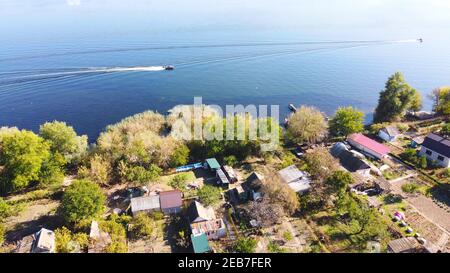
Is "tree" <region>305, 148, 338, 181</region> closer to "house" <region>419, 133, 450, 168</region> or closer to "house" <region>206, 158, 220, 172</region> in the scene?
"house" <region>206, 158, 220, 172</region>

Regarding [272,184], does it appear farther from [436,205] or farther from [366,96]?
[366,96]

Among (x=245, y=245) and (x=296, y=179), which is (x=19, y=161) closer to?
(x=245, y=245)

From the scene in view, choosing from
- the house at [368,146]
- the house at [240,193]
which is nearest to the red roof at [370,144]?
the house at [368,146]

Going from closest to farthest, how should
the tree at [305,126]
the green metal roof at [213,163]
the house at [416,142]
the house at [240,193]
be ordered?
1. the house at [240,193]
2. the green metal roof at [213,163]
3. the tree at [305,126]
4. the house at [416,142]

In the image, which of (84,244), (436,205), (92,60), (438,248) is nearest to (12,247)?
(84,244)

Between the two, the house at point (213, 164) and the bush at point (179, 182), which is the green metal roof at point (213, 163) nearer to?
the house at point (213, 164)
